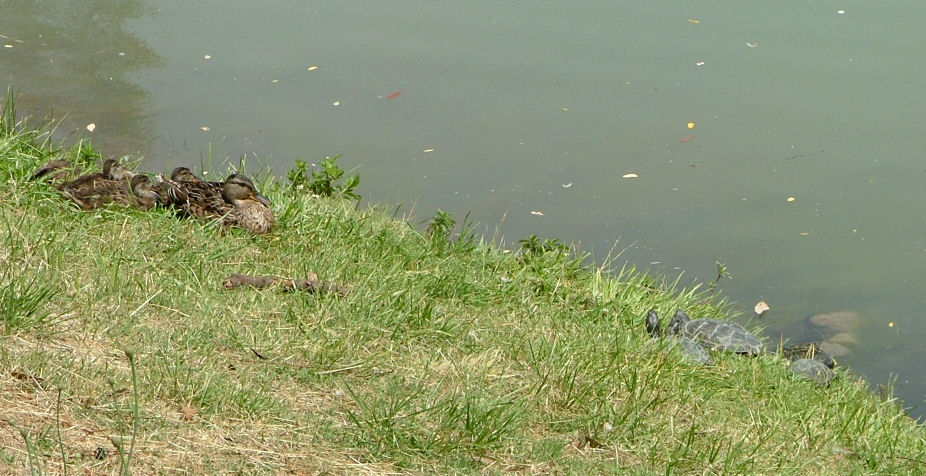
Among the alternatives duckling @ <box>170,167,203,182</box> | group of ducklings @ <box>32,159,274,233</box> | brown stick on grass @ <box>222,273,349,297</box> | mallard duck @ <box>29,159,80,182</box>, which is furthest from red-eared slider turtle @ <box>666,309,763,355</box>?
mallard duck @ <box>29,159,80,182</box>

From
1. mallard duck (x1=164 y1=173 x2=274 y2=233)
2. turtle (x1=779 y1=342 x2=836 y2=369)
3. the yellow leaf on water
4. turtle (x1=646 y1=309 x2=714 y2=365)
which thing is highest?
mallard duck (x1=164 y1=173 x2=274 y2=233)

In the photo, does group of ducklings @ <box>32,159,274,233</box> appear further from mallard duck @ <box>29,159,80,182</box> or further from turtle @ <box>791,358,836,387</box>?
turtle @ <box>791,358,836,387</box>

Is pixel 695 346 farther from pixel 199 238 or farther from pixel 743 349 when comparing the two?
pixel 199 238

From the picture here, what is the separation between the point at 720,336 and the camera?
5.97m

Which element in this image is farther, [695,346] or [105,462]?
[695,346]

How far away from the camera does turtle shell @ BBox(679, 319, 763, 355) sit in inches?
232

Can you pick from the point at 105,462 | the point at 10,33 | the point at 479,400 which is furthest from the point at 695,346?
the point at 10,33

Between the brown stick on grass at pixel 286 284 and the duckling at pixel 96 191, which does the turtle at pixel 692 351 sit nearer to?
the brown stick on grass at pixel 286 284

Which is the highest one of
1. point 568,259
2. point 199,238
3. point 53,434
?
point 53,434

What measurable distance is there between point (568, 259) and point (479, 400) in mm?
Result: 3041

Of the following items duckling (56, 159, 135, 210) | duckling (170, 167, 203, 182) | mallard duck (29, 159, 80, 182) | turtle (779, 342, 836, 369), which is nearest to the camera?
duckling (56, 159, 135, 210)

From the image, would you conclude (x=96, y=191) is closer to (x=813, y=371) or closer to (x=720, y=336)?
(x=720, y=336)

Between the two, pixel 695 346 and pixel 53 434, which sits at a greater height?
pixel 53 434

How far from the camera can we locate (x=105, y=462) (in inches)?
128
